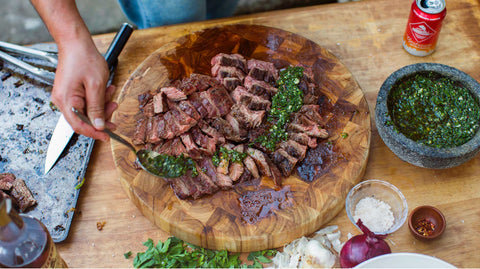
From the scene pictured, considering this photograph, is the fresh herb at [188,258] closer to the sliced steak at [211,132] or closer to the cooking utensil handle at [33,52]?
the sliced steak at [211,132]

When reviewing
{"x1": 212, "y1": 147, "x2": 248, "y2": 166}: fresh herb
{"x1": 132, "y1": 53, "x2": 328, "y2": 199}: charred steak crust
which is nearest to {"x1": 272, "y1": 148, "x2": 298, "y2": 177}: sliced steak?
{"x1": 132, "y1": 53, "x2": 328, "y2": 199}: charred steak crust

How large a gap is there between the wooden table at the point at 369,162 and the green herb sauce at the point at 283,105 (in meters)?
0.71

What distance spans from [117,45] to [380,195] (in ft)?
8.41

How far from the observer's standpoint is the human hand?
2.67 metres

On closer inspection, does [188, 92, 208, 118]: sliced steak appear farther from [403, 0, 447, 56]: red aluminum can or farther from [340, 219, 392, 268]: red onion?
[403, 0, 447, 56]: red aluminum can

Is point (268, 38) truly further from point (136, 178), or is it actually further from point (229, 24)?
point (136, 178)

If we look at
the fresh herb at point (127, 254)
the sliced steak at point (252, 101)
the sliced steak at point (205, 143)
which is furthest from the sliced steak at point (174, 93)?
the fresh herb at point (127, 254)

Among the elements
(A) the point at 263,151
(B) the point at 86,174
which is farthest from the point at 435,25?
(B) the point at 86,174

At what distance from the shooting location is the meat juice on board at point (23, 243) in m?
2.05

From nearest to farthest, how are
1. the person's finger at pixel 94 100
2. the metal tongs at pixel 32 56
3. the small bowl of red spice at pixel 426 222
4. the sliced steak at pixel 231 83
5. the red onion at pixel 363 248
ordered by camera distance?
the red onion at pixel 363 248 → the person's finger at pixel 94 100 → the small bowl of red spice at pixel 426 222 → the sliced steak at pixel 231 83 → the metal tongs at pixel 32 56

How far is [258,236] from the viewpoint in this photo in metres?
2.75

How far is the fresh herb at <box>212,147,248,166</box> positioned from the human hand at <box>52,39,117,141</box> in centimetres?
78

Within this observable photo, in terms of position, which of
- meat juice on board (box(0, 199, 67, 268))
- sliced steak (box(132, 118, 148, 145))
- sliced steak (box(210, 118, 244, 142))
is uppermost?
meat juice on board (box(0, 199, 67, 268))

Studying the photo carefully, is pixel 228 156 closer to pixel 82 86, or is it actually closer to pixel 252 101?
pixel 252 101
